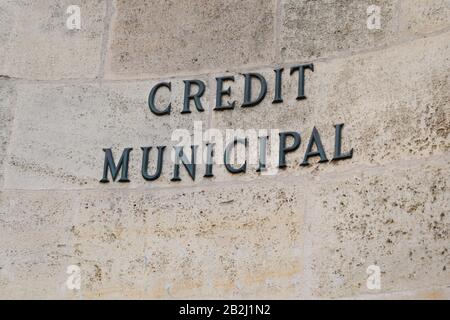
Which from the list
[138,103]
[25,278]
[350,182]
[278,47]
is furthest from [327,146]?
[25,278]

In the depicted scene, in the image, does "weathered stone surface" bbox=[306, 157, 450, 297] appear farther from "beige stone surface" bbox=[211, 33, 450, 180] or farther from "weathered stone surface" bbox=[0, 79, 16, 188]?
"weathered stone surface" bbox=[0, 79, 16, 188]

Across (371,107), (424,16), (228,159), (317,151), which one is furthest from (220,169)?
(424,16)

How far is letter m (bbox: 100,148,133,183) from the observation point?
15.9ft

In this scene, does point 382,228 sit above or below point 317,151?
below

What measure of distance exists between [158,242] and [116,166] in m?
0.39

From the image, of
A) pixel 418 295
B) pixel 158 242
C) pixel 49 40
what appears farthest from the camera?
pixel 49 40

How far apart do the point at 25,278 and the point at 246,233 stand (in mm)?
858

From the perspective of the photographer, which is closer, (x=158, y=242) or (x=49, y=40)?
(x=158, y=242)

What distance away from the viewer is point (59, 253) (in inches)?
187

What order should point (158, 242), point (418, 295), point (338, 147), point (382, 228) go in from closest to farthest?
point (418, 295)
point (382, 228)
point (338, 147)
point (158, 242)

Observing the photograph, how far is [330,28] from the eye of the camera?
4797 millimetres

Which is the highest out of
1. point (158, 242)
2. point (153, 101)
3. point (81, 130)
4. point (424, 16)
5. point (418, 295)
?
point (424, 16)

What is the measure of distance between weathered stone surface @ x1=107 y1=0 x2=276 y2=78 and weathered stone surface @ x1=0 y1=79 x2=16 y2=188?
416 millimetres

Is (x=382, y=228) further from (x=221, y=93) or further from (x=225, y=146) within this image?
(x=221, y=93)
